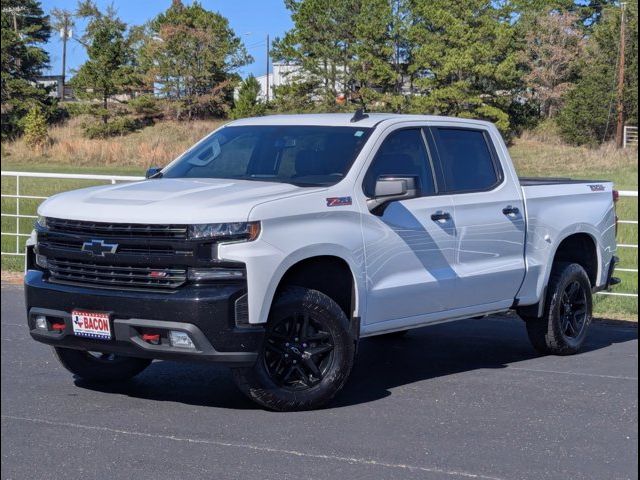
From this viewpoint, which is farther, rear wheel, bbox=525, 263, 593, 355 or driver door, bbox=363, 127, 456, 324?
rear wheel, bbox=525, 263, 593, 355

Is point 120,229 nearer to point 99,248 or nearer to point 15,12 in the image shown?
point 99,248

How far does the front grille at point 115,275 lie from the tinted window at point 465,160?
2498 millimetres

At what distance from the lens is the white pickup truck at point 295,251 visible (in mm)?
6414

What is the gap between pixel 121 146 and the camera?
19.6 m

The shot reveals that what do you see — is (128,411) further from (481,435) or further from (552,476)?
(552,476)

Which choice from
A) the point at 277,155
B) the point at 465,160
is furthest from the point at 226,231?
the point at 465,160

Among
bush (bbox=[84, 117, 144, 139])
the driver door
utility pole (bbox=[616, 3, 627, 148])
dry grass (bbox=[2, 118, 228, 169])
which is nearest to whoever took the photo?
the driver door

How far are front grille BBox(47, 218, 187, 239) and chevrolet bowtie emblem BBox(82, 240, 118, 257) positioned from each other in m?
0.05

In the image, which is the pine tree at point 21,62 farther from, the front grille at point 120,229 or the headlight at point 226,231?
the headlight at point 226,231

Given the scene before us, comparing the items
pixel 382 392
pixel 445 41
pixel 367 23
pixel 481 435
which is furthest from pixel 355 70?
pixel 481 435

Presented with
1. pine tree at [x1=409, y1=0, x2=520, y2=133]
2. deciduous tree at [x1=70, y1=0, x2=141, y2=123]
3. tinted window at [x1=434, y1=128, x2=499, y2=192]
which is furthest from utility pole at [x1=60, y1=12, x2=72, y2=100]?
tinted window at [x1=434, y1=128, x2=499, y2=192]

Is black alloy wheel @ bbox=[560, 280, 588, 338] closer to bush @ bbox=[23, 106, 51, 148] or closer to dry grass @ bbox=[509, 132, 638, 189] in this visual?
dry grass @ bbox=[509, 132, 638, 189]

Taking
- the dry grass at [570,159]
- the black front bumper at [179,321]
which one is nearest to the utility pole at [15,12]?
the dry grass at [570,159]

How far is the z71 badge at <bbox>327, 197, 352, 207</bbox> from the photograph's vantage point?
22.8 ft
